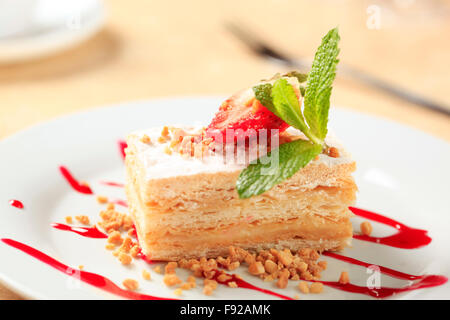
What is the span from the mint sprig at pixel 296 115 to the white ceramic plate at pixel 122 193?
427 millimetres

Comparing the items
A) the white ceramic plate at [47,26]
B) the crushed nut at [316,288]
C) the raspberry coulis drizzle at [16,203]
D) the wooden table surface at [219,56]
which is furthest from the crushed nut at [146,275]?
the white ceramic plate at [47,26]

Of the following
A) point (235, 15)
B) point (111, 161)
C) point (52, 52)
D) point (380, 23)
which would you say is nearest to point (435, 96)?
point (380, 23)

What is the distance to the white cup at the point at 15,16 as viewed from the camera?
4609 mm

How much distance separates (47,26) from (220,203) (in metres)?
2.94

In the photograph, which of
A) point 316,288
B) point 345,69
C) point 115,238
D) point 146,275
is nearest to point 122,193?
point 115,238

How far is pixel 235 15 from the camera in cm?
577

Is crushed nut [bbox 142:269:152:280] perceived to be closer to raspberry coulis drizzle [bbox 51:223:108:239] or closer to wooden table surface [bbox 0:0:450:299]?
raspberry coulis drizzle [bbox 51:223:108:239]

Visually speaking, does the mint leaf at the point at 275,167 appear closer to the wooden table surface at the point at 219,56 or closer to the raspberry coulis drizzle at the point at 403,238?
the raspberry coulis drizzle at the point at 403,238

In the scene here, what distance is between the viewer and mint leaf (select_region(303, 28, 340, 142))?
236 cm

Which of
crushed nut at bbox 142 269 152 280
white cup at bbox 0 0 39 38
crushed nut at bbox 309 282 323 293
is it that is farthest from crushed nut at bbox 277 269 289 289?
white cup at bbox 0 0 39 38

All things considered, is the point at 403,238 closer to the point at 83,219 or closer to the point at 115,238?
the point at 115,238

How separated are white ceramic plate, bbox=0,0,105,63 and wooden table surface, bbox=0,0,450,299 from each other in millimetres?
195

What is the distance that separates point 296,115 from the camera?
2.39 metres

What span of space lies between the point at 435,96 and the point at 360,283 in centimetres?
251
